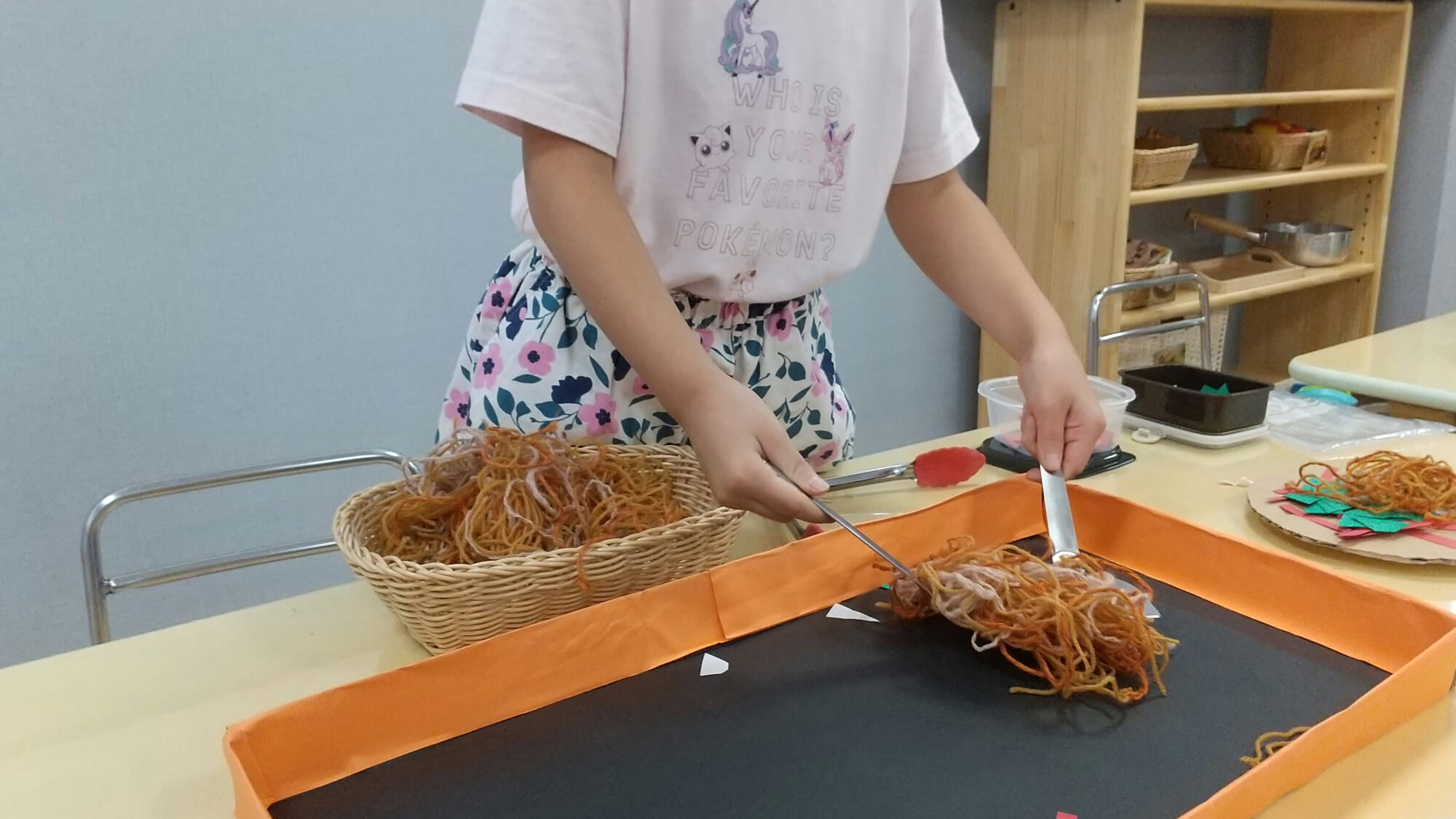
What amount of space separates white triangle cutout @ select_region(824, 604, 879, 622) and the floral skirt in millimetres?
261

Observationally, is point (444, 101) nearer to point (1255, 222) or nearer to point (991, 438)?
point (991, 438)

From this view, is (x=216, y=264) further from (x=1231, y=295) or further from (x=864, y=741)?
(x=1231, y=295)

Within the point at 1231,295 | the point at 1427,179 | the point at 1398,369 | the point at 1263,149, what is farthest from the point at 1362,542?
the point at 1427,179

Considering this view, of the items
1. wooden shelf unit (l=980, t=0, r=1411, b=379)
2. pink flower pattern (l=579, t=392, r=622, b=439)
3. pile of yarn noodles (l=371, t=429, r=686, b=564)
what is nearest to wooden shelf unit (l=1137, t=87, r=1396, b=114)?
wooden shelf unit (l=980, t=0, r=1411, b=379)

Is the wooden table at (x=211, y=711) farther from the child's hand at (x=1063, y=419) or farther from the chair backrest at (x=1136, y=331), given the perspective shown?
the chair backrest at (x=1136, y=331)

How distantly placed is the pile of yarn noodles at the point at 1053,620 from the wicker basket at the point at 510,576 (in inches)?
6.3

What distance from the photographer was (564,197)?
2.55 feet

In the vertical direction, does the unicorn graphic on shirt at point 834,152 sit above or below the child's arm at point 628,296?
above

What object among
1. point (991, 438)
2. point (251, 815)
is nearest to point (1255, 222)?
point (991, 438)

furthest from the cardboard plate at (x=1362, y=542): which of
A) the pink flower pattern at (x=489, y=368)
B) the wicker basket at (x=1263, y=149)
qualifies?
the wicker basket at (x=1263, y=149)

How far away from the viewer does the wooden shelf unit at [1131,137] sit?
223 cm

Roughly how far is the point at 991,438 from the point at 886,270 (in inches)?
48.3

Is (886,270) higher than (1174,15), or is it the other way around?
(1174,15)

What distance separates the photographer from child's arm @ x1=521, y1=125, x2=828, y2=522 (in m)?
0.73
